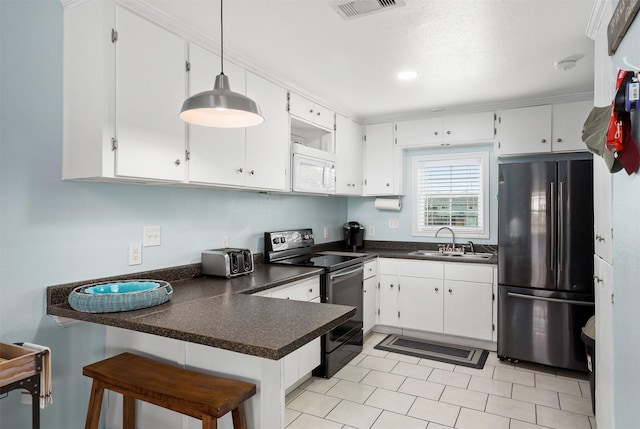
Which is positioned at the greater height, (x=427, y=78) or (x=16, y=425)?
(x=427, y=78)

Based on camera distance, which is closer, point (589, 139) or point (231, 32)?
point (589, 139)

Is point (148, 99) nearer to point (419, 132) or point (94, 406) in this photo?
point (94, 406)

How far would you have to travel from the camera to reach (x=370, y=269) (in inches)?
156

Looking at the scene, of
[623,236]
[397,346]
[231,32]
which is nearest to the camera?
[623,236]

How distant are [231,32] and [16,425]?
2.25 metres

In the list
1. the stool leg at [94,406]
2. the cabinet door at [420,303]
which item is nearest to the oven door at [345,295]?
the cabinet door at [420,303]

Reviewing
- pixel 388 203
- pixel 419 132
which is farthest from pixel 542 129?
pixel 388 203

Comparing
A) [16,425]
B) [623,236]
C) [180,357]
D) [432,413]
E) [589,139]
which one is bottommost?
[432,413]

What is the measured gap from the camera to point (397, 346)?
12.5ft

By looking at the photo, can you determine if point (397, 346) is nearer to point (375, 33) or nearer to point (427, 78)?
point (427, 78)

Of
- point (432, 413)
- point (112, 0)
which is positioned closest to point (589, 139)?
point (432, 413)

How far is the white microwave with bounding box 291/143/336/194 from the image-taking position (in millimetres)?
3215

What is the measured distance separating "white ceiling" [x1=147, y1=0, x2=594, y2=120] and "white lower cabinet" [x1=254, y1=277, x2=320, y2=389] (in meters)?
1.44

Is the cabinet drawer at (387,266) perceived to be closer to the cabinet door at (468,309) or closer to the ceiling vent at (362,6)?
the cabinet door at (468,309)
